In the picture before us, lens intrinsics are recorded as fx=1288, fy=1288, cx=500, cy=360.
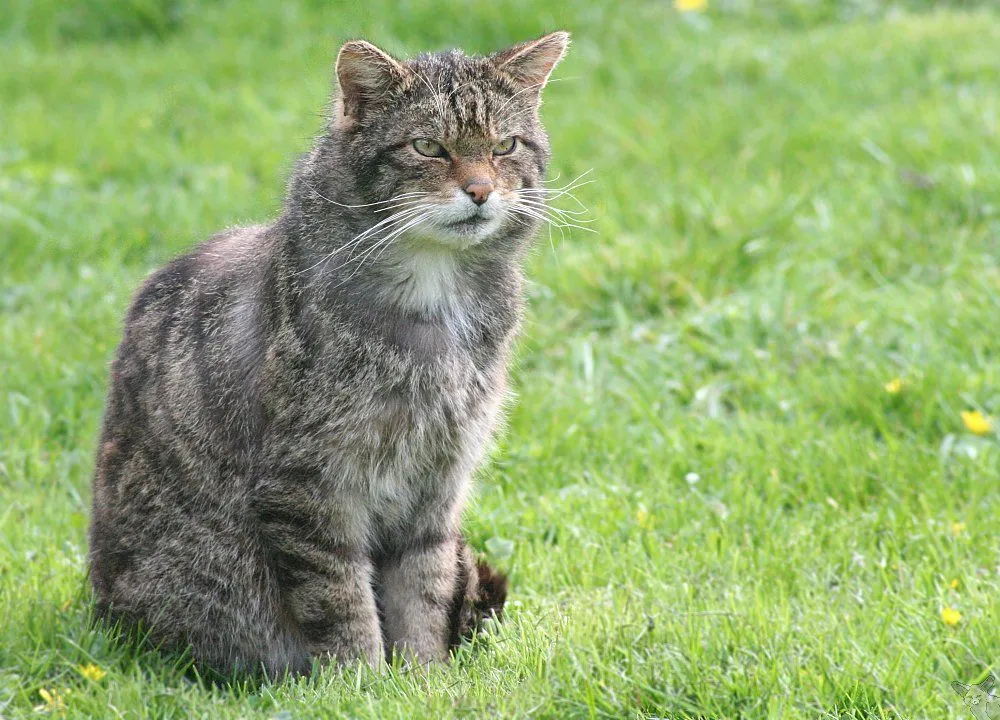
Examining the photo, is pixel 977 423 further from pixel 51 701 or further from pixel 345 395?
pixel 51 701

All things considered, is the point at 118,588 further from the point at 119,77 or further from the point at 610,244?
the point at 119,77

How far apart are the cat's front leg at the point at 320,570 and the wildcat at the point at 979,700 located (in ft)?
4.97

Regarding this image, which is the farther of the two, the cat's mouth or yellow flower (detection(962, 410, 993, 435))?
yellow flower (detection(962, 410, 993, 435))

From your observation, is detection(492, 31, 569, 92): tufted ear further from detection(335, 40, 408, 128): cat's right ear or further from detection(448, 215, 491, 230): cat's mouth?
detection(448, 215, 491, 230): cat's mouth

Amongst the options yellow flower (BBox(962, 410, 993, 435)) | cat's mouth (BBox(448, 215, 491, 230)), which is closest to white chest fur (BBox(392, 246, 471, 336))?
cat's mouth (BBox(448, 215, 491, 230))

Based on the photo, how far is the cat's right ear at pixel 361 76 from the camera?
338 cm

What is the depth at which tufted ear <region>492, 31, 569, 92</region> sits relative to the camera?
3.57 metres

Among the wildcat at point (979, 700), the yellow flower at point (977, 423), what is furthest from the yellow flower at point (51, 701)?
the yellow flower at point (977, 423)

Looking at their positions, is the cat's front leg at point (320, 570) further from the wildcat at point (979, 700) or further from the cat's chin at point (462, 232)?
the wildcat at point (979, 700)

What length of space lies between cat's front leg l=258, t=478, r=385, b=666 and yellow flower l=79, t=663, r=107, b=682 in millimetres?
519

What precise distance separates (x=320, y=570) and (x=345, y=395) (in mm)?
479

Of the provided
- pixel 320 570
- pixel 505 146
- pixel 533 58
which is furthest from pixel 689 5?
pixel 320 570

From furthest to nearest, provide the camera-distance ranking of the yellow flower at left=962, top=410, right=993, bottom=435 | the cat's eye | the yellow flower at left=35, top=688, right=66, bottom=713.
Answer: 1. the yellow flower at left=962, top=410, right=993, bottom=435
2. the cat's eye
3. the yellow flower at left=35, top=688, right=66, bottom=713

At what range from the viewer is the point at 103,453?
386cm
